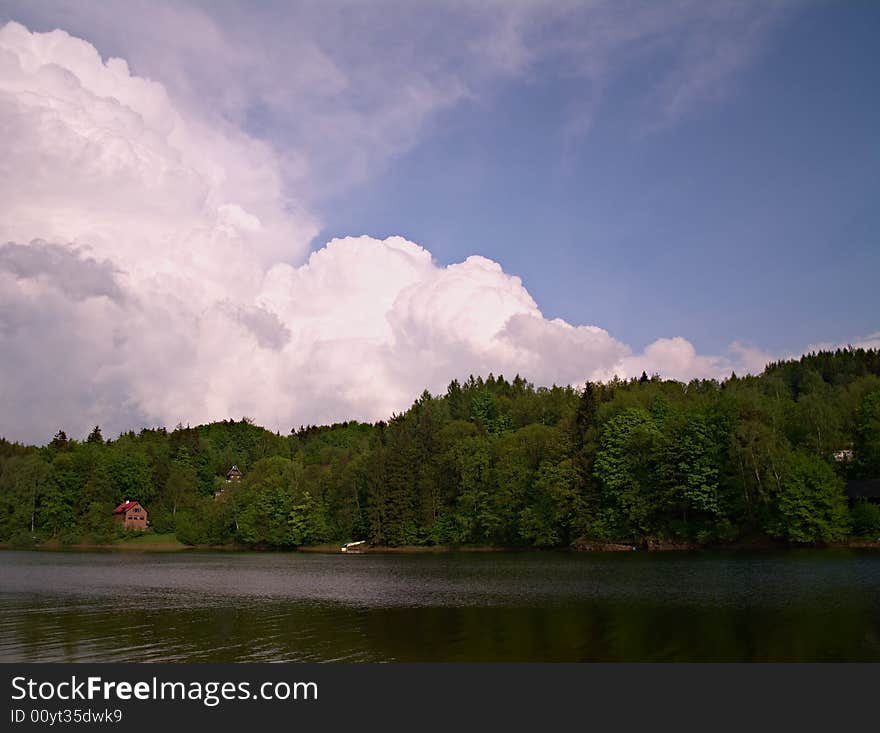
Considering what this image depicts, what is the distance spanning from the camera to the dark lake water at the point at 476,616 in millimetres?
27844

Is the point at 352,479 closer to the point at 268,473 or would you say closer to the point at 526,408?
the point at 268,473

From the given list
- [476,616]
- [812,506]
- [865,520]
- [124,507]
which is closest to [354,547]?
[124,507]

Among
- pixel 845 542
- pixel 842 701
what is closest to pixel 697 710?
pixel 842 701

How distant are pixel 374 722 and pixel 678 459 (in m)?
84.4

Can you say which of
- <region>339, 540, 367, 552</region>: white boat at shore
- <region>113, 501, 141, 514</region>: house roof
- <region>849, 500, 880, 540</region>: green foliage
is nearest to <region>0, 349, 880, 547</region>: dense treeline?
<region>849, 500, 880, 540</region>: green foliage

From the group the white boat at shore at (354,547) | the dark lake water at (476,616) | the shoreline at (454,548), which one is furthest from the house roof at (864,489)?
the white boat at shore at (354,547)

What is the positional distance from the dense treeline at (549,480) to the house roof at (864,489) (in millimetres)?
2779

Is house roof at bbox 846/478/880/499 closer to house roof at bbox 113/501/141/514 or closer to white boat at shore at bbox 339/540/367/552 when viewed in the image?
white boat at shore at bbox 339/540/367/552

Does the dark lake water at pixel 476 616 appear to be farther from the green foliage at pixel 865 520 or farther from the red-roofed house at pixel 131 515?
the red-roofed house at pixel 131 515

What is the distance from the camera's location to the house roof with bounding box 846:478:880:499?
86.6 meters

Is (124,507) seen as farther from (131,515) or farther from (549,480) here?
(549,480)

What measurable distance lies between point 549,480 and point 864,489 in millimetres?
40898

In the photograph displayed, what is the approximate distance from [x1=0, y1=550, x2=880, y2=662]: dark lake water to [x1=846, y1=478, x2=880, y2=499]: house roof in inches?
1009

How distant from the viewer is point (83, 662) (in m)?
27.1
